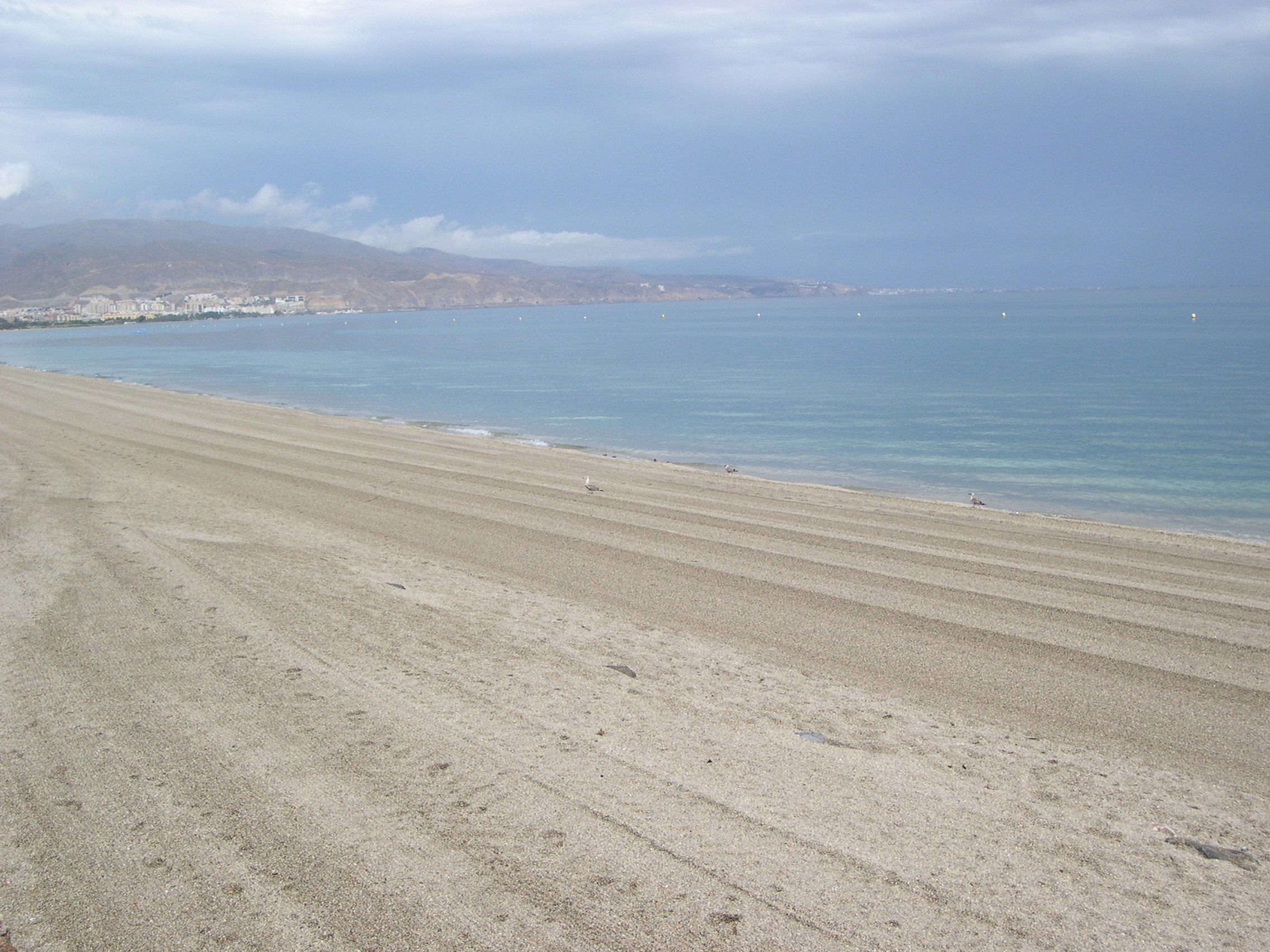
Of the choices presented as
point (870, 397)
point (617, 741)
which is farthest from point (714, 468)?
point (870, 397)

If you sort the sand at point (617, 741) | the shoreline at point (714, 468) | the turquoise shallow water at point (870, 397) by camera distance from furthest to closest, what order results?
the turquoise shallow water at point (870, 397)
the shoreline at point (714, 468)
the sand at point (617, 741)

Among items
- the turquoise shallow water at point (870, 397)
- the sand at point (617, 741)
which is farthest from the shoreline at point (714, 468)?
the sand at point (617, 741)

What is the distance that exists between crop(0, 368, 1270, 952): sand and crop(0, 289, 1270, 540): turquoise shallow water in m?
8.38

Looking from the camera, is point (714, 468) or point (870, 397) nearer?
point (714, 468)

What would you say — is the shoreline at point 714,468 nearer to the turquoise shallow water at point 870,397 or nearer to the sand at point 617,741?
the turquoise shallow water at point 870,397

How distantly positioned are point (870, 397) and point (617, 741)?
3240 centimetres

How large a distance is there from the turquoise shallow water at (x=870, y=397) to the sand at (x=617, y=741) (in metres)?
8.38

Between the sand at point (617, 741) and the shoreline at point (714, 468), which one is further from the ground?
the sand at point (617, 741)

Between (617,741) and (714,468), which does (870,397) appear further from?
(617,741)

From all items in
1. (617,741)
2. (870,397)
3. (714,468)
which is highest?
(617,741)

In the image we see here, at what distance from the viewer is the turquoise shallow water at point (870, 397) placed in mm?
19484

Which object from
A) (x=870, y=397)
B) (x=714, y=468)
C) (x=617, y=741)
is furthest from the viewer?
(x=870, y=397)

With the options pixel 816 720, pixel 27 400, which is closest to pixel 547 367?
pixel 27 400

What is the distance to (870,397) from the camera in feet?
119
